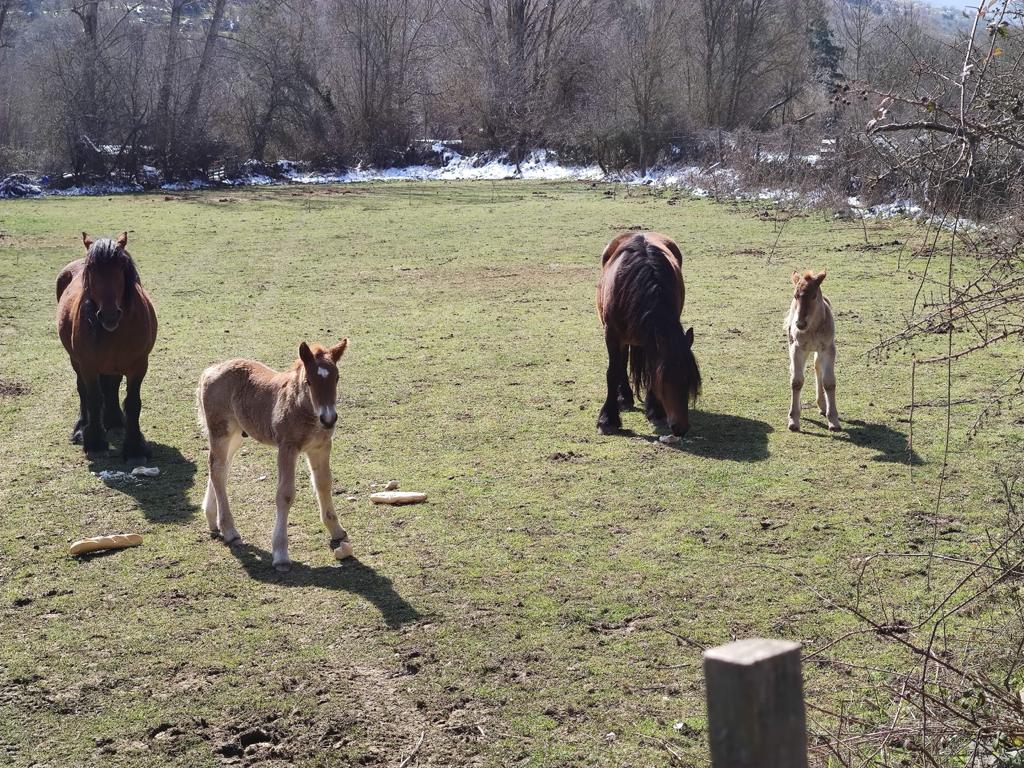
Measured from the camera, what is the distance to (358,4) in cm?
5038

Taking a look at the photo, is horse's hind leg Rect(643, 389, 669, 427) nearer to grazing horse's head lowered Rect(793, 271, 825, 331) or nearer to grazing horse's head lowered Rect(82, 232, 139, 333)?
grazing horse's head lowered Rect(793, 271, 825, 331)

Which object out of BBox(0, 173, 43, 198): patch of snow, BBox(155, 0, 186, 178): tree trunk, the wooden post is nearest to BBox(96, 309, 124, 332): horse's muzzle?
the wooden post

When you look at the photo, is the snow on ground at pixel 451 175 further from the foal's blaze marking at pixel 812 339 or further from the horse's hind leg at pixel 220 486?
the horse's hind leg at pixel 220 486

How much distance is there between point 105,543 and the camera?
6.06 m

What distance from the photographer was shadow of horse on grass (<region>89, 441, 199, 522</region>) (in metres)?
6.77

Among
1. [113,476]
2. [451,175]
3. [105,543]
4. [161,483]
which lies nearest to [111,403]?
[113,476]

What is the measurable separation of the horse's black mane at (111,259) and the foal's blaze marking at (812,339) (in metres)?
5.43

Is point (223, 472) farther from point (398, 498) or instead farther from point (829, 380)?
point (829, 380)

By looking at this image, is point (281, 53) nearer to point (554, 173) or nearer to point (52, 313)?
point (554, 173)

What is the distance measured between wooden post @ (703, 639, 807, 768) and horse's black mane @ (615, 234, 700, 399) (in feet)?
20.5

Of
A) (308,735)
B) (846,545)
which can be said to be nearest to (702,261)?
(846,545)

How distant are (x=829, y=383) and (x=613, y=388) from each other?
5.92ft

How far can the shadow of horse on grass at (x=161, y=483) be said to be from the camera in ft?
22.2

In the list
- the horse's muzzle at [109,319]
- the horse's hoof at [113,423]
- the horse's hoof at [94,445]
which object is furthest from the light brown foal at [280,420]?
the horse's hoof at [113,423]
